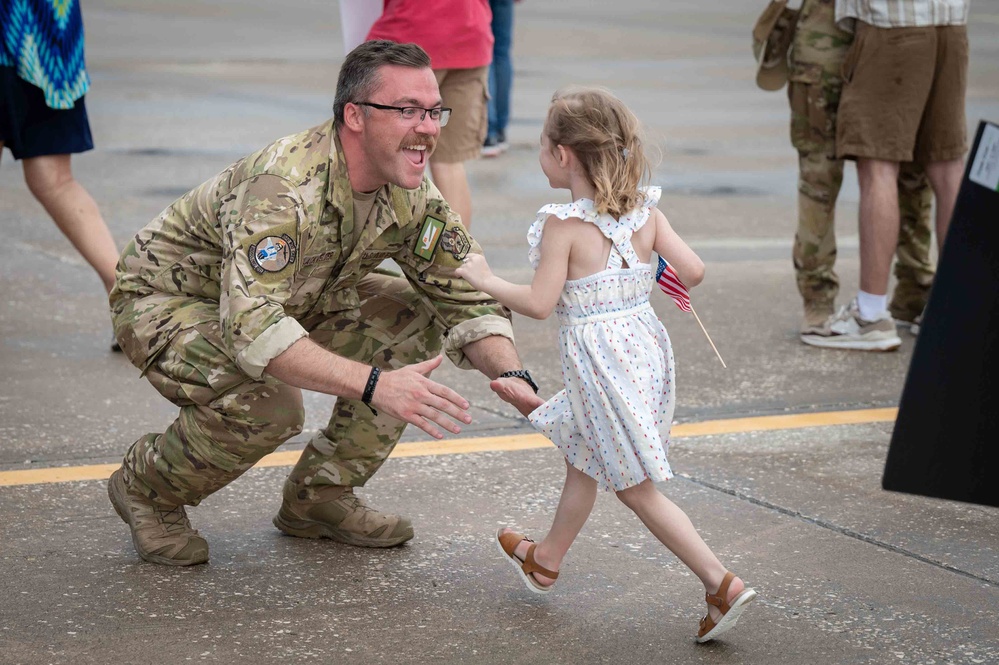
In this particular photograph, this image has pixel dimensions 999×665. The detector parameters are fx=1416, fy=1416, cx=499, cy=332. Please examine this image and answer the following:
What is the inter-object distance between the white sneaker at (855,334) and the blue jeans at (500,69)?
4.90m

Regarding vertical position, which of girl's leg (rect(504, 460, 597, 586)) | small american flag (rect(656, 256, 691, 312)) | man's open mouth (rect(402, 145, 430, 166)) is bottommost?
girl's leg (rect(504, 460, 597, 586))

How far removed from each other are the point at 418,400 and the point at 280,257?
0.45 metres

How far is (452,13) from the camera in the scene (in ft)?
18.7

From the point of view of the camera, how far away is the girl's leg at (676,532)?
2.92 m

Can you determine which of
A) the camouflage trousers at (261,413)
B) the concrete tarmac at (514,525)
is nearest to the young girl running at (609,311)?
the concrete tarmac at (514,525)

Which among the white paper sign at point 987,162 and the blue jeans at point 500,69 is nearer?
the white paper sign at point 987,162

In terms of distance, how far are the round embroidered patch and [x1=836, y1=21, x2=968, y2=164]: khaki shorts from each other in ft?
9.18

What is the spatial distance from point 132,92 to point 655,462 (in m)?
10.3

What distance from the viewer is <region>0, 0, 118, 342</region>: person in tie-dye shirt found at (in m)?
4.89

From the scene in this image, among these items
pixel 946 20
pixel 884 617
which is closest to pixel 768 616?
pixel 884 617

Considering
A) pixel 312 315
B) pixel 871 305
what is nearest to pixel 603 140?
pixel 312 315

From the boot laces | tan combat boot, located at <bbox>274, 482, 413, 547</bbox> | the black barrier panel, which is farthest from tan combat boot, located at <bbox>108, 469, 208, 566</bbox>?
the black barrier panel

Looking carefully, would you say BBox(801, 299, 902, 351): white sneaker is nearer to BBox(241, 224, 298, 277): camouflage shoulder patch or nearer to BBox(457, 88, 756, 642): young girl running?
BBox(457, 88, 756, 642): young girl running

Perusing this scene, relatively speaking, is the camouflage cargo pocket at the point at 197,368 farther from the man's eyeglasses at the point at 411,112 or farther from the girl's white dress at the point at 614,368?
the girl's white dress at the point at 614,368
